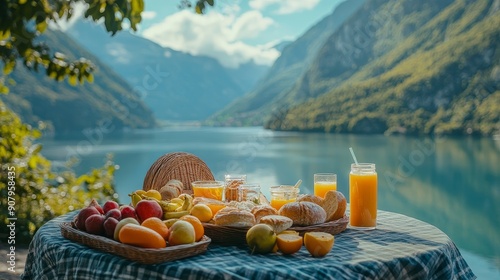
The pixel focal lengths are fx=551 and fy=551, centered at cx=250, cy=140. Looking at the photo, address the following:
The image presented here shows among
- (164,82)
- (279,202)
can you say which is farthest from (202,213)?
(164,82)

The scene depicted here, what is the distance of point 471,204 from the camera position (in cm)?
2695

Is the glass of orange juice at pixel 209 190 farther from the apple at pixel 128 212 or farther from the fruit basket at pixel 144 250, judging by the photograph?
the fruit basket at pixel 144 250

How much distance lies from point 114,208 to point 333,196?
3.21 feet

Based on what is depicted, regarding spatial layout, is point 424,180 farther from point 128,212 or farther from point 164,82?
point 164,82

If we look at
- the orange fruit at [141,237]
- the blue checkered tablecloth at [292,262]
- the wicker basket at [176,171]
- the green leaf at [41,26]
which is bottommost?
the blue checkered tablecloth at [292,262]

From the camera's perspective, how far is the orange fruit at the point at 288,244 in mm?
2023

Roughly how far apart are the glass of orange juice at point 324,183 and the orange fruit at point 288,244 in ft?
2.66

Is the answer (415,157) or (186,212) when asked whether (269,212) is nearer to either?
(186,212)

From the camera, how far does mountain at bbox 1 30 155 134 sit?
88.6m

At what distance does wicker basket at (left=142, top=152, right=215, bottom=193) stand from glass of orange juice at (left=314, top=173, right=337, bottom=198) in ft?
2.57

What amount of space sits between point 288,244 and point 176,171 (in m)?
1.46

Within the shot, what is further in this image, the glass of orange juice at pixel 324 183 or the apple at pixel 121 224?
the glass of orange juice at pixel 324 183

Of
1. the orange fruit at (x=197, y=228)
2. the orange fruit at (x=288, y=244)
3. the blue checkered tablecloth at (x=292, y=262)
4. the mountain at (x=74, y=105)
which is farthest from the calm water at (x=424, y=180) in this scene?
the mountain at (x=74, y=105)

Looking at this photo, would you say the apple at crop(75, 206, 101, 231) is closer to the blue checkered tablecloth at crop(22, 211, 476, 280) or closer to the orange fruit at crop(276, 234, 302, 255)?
the blue checkered tablecloth at crop(22, 211, 476, 280)
